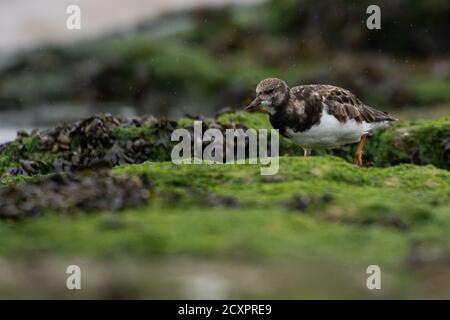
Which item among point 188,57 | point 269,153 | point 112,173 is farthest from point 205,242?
point 188,57

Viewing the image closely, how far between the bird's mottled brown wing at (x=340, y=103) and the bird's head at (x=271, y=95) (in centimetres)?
17

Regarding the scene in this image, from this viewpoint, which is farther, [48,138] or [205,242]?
[48,138]

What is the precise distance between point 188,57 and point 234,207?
52.4ft

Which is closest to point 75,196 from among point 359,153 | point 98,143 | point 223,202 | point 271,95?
point 223,202

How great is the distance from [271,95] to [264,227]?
11.2 feet

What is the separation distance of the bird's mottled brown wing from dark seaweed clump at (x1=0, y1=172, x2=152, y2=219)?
2991 millimetres

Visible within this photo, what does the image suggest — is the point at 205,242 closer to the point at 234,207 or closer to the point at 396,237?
the point at 234,207

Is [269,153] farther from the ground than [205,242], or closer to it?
farther from the ground

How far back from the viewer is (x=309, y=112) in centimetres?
872

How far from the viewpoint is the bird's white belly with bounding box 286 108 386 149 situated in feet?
28.7

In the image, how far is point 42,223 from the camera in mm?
5680

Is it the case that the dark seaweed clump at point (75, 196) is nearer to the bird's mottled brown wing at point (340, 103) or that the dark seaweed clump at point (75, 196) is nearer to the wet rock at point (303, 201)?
the wet rock at point (303, 201)

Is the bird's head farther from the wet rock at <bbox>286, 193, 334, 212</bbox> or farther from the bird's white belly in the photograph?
the wet rock at <bbox>286, 193, 334, 212</bbox>

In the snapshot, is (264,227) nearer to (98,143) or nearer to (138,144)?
(138,144)
